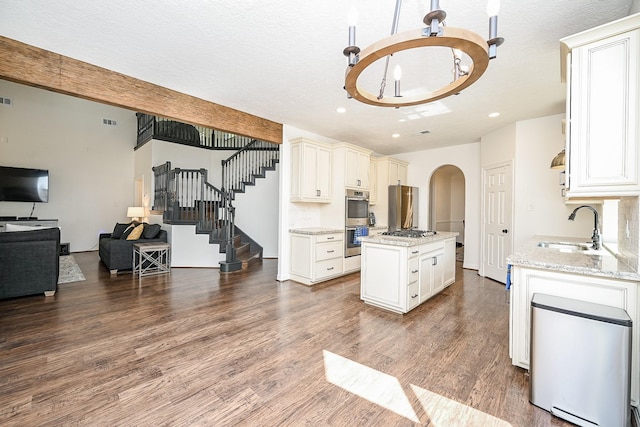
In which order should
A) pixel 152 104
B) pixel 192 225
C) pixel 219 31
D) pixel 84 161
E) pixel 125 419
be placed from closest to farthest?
pixel 125 419 < pixel 219 31 < pixel 152 104 < pixel 192 225 < pixel 84 161

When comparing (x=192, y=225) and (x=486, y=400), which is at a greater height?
(x=192, y=225)

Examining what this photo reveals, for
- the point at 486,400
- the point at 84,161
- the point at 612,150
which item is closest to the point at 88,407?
Answer: the point at 486,400

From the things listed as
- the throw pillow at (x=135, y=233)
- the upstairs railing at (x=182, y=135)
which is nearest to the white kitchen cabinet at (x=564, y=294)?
the throw pillow at (x=135, y=233)

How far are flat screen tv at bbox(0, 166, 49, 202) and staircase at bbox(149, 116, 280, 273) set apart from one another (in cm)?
276

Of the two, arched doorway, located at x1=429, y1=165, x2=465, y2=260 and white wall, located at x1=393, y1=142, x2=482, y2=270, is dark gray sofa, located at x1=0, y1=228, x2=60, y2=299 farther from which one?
arched doorway, located at x1=429, y1=165, x2=465, y2=260

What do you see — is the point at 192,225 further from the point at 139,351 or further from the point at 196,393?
the point at 196,393

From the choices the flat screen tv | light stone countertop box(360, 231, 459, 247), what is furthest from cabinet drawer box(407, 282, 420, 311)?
the flat screen tv

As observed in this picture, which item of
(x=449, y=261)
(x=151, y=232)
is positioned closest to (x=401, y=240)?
(x=449, y=261)

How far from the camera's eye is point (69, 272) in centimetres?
497

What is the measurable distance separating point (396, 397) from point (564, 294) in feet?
4.36

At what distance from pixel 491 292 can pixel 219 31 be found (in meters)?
4.73

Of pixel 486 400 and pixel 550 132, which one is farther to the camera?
pixel 550 132

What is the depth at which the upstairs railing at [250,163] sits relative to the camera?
6703mm

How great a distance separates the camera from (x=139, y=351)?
230 cm
